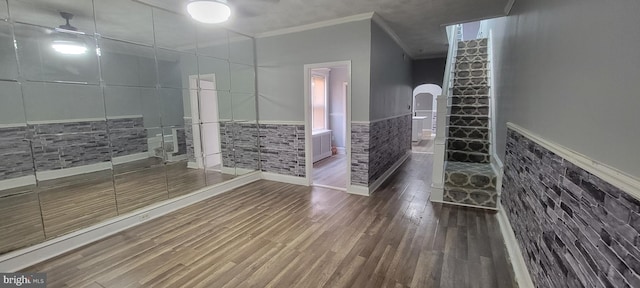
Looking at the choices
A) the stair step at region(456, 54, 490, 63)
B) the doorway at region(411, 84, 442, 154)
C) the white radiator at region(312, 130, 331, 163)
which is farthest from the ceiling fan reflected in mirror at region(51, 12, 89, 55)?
the doorway at region(411, 84, 442, 154)

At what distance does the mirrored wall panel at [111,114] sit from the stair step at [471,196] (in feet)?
11.1

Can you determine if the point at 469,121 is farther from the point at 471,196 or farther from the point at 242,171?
the point at 242,171

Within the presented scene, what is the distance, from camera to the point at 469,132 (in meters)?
4.55

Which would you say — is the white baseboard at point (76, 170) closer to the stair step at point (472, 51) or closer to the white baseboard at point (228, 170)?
the white baseboard at point (228, 170)

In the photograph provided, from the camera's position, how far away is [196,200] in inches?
153

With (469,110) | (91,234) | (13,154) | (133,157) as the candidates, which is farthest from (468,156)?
(13,154)

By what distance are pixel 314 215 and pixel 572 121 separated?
8.73ft

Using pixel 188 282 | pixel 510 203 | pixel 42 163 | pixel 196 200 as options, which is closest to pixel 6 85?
pixel 42 163

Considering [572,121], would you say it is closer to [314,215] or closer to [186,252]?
[314,215]

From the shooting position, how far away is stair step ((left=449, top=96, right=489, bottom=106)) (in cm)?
474

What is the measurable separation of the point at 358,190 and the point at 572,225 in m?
2.95

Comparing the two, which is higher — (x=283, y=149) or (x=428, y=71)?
(x=428, y=71)

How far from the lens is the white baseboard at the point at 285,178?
4645mm

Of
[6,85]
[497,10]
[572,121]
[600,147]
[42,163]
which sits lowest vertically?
[42,163]
